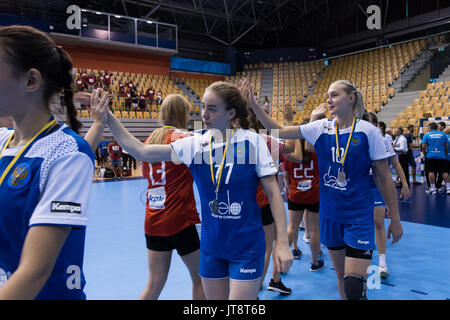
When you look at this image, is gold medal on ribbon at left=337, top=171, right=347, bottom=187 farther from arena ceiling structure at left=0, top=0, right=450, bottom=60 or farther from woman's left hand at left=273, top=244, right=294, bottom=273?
arena ceiling structure at left=0, top=0, right=450, bottom=60

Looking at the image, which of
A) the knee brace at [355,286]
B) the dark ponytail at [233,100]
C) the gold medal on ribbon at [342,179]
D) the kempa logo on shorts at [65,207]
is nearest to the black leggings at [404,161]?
the gold medal on ribbon at [342,179]

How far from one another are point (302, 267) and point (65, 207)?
11.9 ft

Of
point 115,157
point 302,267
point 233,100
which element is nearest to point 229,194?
point 233,100

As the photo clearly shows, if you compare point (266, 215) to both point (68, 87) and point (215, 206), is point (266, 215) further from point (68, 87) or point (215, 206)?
point (68, 87)

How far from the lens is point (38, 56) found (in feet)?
3.42

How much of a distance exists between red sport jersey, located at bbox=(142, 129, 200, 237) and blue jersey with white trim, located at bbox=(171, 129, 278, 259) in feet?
1.72

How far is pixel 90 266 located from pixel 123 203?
390 centimetres

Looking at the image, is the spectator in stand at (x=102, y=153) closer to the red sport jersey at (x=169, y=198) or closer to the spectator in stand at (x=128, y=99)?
the spectator in stand at (x=128, y=99)

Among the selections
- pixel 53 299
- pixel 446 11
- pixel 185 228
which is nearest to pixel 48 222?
pixel 53 299

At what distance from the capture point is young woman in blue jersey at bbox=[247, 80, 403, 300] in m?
2.43

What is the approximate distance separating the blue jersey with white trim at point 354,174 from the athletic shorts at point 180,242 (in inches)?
42.4

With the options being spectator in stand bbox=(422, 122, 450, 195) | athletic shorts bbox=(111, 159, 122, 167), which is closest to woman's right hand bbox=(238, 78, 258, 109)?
spectator in stand bbox=(422, 122, 450, 195)

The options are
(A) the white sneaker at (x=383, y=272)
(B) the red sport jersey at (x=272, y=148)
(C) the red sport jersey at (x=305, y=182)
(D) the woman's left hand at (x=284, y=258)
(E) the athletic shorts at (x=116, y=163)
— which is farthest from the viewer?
(E) the athletic shorts at (x=116, y=163)

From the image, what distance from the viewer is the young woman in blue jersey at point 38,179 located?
899mm
